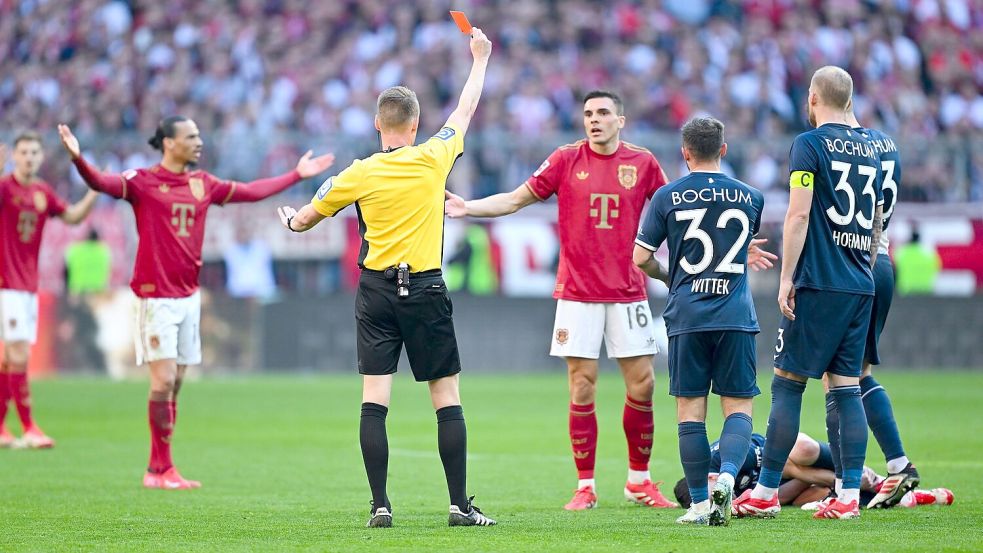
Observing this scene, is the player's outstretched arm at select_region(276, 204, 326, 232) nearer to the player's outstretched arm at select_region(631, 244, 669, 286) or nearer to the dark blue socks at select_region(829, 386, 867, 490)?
the player's outstretched arm at select_region(631, 244, 669, 286)

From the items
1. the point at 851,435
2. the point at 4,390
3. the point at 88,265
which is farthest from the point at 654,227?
the point at 88,265

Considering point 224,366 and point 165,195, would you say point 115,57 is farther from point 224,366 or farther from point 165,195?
point 165,195

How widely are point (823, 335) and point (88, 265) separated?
1557 centimetres

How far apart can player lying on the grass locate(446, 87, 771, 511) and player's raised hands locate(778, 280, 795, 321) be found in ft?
4.83

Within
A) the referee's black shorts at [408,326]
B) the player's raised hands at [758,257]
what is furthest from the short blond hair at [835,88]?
the referee's black shorts at [408,326]

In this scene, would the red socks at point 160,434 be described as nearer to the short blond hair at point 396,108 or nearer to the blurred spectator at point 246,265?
the short blond hair at point 396,108

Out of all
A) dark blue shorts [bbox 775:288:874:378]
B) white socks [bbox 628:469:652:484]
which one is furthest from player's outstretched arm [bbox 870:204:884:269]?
white socks [bbox 628:469:652:484]

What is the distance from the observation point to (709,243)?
7887mm

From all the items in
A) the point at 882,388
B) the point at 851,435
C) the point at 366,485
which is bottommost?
the point at 366,485

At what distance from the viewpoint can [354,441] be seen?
542 inches

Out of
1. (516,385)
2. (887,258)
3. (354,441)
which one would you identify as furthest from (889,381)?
(887,258)

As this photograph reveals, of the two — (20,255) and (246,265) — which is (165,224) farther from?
(246,265)

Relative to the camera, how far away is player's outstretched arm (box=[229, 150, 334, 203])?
10.7m

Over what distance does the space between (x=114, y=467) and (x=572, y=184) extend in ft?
15.3
